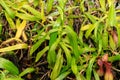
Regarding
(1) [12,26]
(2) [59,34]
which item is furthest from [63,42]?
(1) [12,26]

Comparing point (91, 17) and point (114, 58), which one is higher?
point (91, 17)

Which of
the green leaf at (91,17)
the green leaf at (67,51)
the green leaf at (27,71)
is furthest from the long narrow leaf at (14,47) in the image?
the green leaf at (91,17)

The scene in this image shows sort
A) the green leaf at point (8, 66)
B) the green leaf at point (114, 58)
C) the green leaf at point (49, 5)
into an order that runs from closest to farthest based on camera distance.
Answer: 1. the green leaf at point (8, 66)
2. the green leaf at point (114, 58)
3. the green leaf at point (49, 5)

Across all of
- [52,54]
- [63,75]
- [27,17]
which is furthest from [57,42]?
[27,17]

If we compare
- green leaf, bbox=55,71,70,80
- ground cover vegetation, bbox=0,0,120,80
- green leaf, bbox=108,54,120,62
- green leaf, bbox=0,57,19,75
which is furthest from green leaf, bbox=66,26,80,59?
green leaf, bbox=0,57,19,75

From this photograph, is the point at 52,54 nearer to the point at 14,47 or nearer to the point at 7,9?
the point at 14,47

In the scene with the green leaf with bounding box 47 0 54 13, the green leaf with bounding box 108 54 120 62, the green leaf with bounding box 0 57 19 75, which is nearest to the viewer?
the green leaf with bounding box 0 57 19 75

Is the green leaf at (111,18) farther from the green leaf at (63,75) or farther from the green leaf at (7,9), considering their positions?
the green leaf at (7,9)

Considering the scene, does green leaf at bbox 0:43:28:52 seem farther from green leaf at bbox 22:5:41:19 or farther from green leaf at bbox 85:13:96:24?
green leaf at bbox 85:13:96:24

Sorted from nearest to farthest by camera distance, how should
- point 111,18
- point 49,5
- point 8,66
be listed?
point 8,66 < point 111,18 < point 49,5
